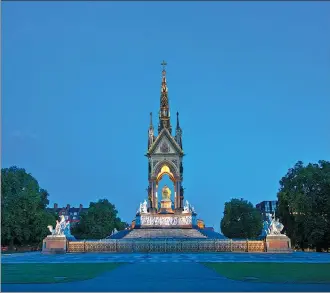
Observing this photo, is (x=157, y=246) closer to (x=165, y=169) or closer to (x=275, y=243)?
(x=275, y=243)

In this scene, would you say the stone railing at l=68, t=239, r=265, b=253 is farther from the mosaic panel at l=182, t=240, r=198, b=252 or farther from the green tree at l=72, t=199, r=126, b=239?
the green tree at l=72, t=199, r=126, b=239

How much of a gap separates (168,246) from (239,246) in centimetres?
594

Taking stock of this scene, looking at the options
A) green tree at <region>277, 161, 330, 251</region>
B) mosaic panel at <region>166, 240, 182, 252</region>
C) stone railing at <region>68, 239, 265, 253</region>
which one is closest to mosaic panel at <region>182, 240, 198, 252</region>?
stone railing at <region>68, 239, 265, 253</region>

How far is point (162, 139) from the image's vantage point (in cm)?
6056

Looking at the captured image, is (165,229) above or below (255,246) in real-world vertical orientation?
above

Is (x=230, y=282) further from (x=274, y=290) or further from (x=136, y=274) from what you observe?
(x=136, y=274)

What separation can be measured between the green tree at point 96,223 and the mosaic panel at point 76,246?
125 ft

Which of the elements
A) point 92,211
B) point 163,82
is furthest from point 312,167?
point 92,211

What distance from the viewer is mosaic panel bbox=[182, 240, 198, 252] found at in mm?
34844

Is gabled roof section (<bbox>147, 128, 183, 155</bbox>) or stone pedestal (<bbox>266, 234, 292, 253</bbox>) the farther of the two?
gabled roof section (<bbox>147, 128, 183, 155</bbox>)

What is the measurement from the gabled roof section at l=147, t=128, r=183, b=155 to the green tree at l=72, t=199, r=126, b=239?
21516mm

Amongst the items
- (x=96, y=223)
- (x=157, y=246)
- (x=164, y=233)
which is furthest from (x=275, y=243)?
(x=96, y=223)

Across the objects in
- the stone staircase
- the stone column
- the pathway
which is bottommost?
the pathway

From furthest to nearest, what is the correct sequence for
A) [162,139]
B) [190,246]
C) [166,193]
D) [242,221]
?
[242,221]
[166,193]
[162,139]
[190,246]
